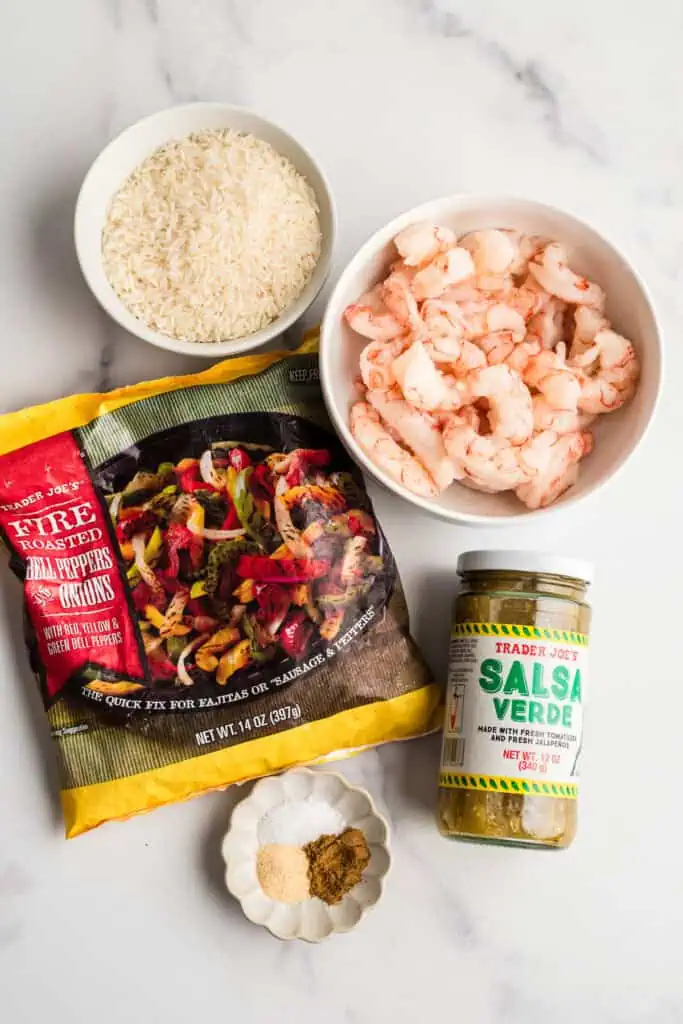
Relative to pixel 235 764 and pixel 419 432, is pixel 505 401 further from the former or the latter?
pixel 235 764

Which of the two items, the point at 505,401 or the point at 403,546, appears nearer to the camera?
the point at 505,401

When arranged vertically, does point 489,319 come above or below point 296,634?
above

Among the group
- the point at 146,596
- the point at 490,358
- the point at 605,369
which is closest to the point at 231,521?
the point at 146,596

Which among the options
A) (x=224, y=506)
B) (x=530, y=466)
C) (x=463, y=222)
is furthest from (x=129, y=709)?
(x=463, y=222)

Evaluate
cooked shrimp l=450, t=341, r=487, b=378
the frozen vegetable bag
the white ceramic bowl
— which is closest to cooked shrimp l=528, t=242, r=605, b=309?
cooked shrimp l=450, t=341, r=487, b=378

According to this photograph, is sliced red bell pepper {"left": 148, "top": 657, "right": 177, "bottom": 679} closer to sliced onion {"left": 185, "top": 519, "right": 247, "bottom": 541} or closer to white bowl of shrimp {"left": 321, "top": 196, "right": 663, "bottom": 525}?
sliced onion {"left": 185, "top": 519, "right": 247, "bottom": 541}

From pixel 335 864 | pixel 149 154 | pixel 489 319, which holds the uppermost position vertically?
pixel 149 154
